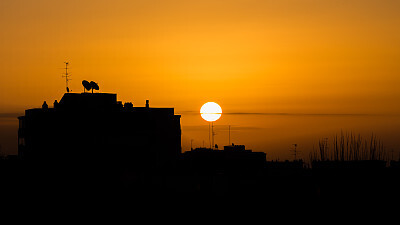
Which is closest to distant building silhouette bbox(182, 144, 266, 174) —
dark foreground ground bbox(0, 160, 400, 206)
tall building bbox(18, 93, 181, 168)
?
tall building bbox(18, 93, 181, 168)

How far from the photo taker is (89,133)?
67.8 meters

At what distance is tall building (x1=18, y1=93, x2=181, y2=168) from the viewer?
66.6 m

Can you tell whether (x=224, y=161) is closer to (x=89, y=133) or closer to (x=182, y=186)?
(x=89, y=133)

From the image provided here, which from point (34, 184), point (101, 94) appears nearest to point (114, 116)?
point (101, 94)

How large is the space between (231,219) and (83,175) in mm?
23363

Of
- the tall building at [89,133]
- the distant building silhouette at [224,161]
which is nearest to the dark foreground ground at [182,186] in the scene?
the tall building at [89,133]

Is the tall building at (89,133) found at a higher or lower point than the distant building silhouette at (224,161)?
higher

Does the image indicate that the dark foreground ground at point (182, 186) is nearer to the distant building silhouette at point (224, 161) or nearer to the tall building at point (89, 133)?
the tall building at point (89, 133)

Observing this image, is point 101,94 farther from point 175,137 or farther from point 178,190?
point 178,190

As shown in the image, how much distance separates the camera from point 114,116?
69625mm

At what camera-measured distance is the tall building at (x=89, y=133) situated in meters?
66.6

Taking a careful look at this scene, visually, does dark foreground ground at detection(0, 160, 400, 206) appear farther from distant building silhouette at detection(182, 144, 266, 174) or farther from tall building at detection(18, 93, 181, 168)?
distant building silhouette at detection(182, 144, 266, 174)

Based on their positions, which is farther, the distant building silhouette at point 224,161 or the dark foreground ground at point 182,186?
the distant building silhouette at point 224,161

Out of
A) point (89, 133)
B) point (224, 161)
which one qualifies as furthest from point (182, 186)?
point (224, 161)
